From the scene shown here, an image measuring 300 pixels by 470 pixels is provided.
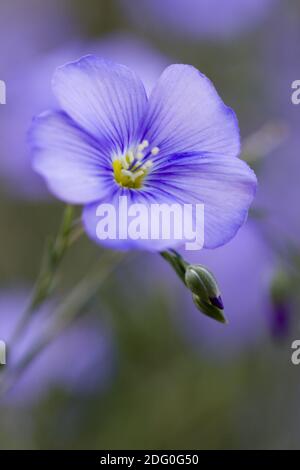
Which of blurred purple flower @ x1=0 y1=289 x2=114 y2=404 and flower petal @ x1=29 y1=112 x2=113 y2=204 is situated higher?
blurred purple flower @ x1=0 y1=289 x2=114 y2=404

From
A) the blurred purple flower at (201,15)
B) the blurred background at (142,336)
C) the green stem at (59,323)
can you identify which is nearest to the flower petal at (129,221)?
the green stem at (59,323)

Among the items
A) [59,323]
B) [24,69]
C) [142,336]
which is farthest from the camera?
[24,69]

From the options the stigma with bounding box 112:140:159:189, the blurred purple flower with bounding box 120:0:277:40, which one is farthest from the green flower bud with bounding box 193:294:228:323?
the blurred purple flower with bounding box 120:0:277:40

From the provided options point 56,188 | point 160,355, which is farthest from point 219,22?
point 56,188

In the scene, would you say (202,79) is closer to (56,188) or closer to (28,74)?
(56,188)

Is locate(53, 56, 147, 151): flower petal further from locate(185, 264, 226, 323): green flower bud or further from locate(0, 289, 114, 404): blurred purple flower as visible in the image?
locate(0, 289, 114, 404): blurred purple flower

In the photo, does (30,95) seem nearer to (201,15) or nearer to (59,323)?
(59,323)

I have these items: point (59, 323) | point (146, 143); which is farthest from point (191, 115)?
point (59, 323)
